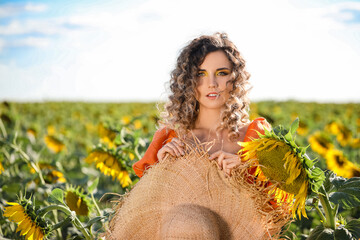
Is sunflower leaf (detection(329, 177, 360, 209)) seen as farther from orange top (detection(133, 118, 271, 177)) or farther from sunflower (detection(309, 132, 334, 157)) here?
sunflower (detection(309, 132, 334, 157))

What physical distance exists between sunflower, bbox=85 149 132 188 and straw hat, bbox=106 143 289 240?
730 millimetres

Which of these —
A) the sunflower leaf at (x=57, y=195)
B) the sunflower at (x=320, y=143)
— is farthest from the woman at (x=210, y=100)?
the sunflower at (x=320, y=143)

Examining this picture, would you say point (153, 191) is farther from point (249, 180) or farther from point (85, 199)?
point (85, 199)

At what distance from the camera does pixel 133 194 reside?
1.97m

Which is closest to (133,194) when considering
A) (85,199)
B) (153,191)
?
(153,191)

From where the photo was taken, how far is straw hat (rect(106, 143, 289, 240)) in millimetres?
1718

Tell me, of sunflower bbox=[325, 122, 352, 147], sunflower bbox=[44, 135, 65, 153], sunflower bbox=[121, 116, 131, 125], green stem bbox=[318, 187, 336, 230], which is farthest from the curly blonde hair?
sunflower bbox=[44, 135, 65, 153]

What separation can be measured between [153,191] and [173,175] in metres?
0.12

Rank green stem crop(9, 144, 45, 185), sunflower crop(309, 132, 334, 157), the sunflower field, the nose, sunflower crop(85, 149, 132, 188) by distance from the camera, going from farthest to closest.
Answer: sunflower crop(309, 132, 334, 157)
green stem crop(9, 144, 45, 185)
sunflower crop(85, 149, 132, 188)
the nose
the sunflower field

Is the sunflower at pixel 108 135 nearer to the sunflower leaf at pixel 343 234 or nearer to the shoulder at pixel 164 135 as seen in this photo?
the shoulder at pixel 164 135

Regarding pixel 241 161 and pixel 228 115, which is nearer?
pixel 241 161

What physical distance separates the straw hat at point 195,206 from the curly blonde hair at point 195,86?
27 centimetres

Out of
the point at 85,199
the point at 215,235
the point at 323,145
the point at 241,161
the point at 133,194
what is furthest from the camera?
the point at 323,145

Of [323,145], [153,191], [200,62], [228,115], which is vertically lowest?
[323,145]
